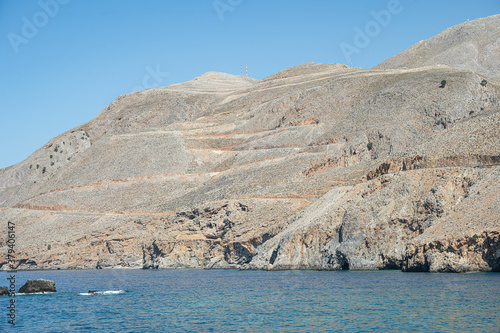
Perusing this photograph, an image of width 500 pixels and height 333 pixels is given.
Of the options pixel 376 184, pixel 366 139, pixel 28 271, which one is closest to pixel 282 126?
pixel 366 139

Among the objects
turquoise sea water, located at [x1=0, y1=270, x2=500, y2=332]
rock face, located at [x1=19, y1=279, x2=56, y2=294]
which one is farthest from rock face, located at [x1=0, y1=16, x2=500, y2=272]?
rock face, located at [x1=19, y1=279, x2=56, y2=294]

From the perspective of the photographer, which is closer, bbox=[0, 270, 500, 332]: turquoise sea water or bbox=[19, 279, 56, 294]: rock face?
bbox=[0, 270, 500, 332]: turquoise sea water

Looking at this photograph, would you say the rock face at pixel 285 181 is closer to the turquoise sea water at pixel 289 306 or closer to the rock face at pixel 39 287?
the turquoise sea water at pixel 289 306

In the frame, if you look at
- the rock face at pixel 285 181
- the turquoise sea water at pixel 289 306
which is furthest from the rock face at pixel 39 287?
the rock face at pixel 285 181

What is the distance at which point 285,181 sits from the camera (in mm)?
109375

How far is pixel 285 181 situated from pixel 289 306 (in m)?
67.7

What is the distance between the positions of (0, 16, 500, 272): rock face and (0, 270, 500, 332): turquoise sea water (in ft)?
27.3

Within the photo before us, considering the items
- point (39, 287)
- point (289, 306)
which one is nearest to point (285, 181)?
point (39, 287)

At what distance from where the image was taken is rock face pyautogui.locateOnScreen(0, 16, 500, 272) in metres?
63.4

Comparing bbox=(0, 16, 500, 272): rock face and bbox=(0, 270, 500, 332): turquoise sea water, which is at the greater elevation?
bbox=(0, 16, 500, 272): rock face

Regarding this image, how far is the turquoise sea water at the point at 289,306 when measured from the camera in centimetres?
3475

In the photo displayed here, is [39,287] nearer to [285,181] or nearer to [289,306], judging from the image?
[289,306]

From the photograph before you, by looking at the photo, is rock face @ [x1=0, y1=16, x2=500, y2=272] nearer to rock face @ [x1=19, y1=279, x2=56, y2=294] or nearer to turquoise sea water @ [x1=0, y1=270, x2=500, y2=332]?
turquoise sea water @ [x1=0, y1=270, x2=500, y2=332]

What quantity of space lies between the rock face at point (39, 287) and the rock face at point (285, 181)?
25.2 metres
